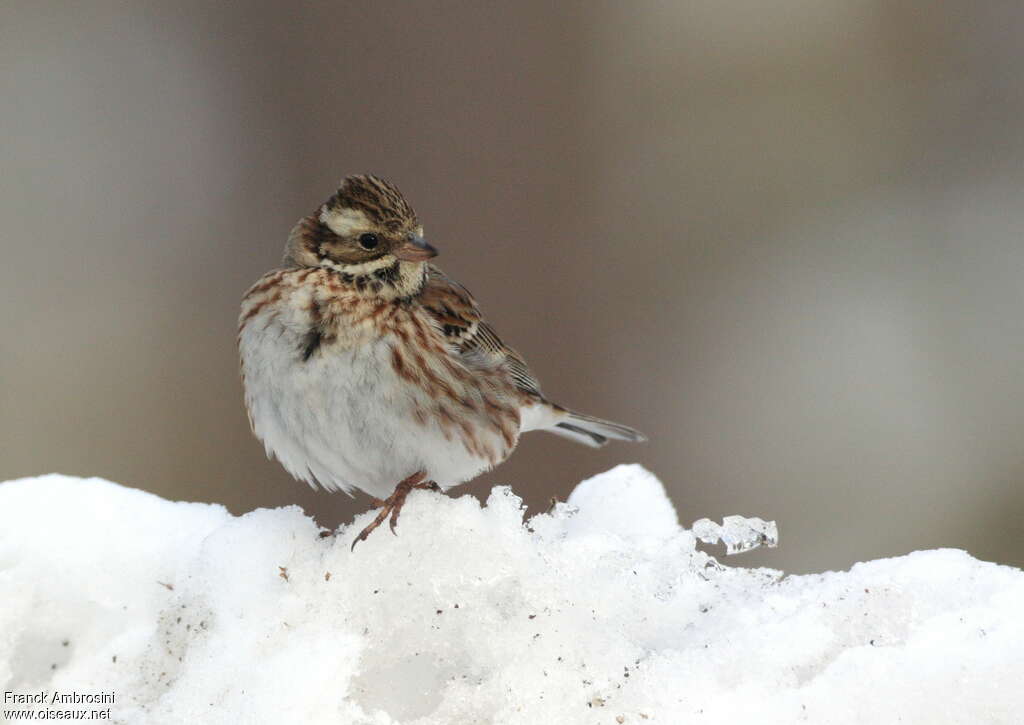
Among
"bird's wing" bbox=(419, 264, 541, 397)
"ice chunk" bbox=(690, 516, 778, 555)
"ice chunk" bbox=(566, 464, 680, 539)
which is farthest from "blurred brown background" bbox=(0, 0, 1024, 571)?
"ice chunk" bbox=(690, 516, 778, 555)

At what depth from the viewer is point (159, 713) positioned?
1.71 meters

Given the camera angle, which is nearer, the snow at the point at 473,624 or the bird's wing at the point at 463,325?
the snow at the point at 473,624

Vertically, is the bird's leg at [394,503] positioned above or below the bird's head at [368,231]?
below

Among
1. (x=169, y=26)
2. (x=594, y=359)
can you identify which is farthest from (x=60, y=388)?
(x=594, y=359)

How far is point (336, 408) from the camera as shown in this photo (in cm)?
260

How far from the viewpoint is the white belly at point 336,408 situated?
2.60 m

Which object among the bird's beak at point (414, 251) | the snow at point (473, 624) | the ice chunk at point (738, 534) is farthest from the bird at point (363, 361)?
the ice chunk at point (738, 534)

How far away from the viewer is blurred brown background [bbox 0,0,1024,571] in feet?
19.1

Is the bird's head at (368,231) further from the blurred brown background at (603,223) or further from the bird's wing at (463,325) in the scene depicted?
the blurred brown background at (603,223)

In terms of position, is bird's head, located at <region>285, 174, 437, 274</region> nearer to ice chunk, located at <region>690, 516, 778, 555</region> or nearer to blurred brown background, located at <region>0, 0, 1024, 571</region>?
ice chunk, located at <region>690, 516, 778, 555</region>

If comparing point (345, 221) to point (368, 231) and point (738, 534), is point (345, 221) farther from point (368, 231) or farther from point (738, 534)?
point (738, 534)

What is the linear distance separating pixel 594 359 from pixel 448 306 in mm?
2902

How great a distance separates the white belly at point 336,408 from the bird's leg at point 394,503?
0.08 metres

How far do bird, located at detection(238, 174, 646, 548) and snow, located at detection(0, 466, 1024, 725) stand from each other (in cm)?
53
